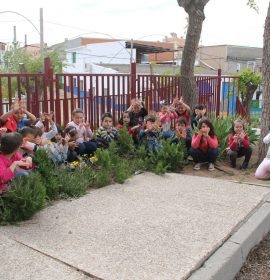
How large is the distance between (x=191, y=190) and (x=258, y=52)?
183 feet

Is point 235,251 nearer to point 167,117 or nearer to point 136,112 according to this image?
point 136,112

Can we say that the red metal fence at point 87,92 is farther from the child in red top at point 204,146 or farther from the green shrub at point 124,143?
the child in red top at point 204,146

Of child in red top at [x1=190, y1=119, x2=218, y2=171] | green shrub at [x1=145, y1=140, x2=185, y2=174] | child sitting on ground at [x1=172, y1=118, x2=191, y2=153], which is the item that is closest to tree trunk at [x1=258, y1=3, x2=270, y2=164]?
child in red top at [x1=190, y1=119, x2=218, y2=171]

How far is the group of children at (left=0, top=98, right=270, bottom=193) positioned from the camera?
5.48 metres

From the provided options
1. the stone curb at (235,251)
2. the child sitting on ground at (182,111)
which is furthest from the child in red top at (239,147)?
the stone curb at (235,251)

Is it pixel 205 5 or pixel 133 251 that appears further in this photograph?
pixel 205 5

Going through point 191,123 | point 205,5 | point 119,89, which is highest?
point 205,5

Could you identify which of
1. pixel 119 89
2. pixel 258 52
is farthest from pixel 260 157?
pixel 258 52

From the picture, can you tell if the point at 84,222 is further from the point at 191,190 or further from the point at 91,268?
the point at 191,190

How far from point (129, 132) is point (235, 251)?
414 cm

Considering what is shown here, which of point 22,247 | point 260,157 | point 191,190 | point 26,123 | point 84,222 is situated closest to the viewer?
point 22,247

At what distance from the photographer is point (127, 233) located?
155 inches

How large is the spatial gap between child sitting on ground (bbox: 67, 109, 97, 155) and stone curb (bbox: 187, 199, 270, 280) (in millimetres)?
2949

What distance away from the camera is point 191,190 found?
5590mm
